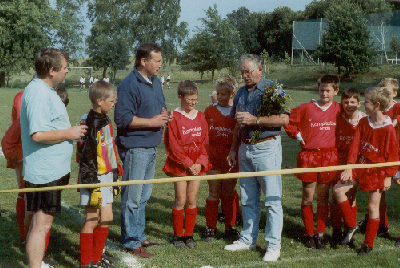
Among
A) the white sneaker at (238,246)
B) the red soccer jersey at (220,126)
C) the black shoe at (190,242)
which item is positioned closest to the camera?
the white sneaker at (238,246)

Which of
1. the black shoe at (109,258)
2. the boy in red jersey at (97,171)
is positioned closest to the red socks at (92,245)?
the boy in red jersey at (97,171)

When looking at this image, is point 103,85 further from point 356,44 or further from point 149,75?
point 356,44

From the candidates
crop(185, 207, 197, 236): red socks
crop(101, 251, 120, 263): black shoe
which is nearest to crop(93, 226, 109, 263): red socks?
crop(101, 251, 120, 263): black shoe

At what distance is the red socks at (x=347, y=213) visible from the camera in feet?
15.5

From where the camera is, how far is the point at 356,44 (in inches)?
1417

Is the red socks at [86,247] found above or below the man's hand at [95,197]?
below

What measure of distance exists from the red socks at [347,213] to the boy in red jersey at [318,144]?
8.3 inches

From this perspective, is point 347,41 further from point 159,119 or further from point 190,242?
point 159,119

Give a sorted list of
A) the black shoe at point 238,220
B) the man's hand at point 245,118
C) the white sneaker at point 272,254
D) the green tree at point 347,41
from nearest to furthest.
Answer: the man's hand at point 245,118, the white sneaker at point 272,254, the black shoe at point 238,220, the green tree at point 347,41

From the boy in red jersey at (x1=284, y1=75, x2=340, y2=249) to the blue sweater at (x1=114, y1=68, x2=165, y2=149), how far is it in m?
1.48

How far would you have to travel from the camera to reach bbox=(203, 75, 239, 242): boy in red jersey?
5.05 meters

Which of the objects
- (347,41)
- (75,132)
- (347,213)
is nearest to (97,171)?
(75,132)

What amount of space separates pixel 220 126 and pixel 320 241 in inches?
66.5

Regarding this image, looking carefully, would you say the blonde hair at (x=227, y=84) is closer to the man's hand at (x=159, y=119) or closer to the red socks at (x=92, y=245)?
the man's hand at (x=159, y=119)
